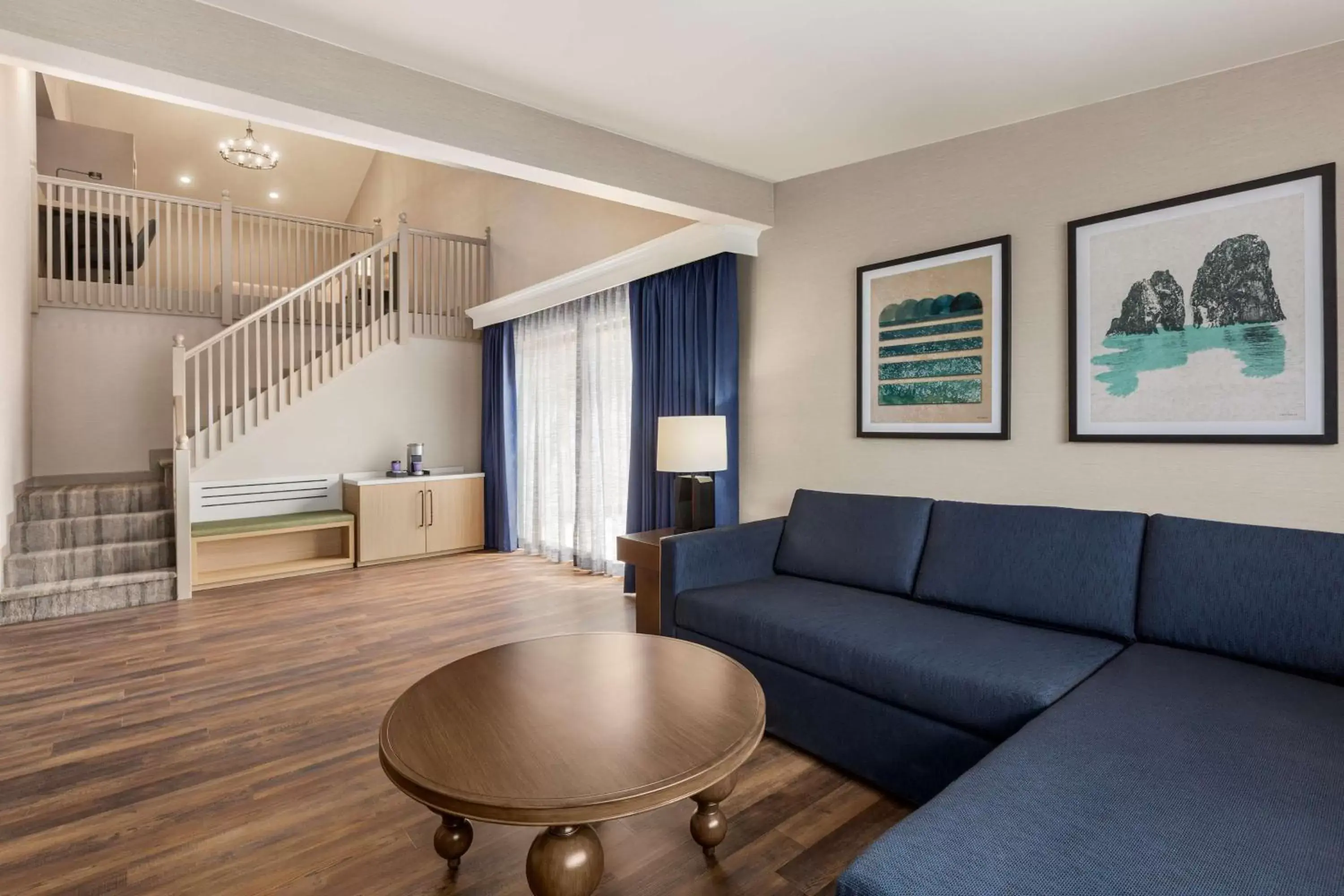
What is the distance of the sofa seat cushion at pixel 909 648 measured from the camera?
6.10 ft

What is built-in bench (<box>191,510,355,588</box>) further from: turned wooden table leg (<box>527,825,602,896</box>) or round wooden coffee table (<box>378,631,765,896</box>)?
turned wooden table leg (<box>527,825,602,896</box>)

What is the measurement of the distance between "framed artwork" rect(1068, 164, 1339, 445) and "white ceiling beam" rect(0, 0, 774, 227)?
1.91 m

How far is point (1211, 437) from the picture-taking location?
7.76 feet

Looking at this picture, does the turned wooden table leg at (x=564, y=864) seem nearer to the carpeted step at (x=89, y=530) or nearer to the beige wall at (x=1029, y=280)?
the beige wall at (x=1029, y=280)

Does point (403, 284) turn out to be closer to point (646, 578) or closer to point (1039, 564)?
point (646, 578)

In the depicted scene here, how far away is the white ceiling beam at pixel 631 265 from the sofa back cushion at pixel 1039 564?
1964 mm

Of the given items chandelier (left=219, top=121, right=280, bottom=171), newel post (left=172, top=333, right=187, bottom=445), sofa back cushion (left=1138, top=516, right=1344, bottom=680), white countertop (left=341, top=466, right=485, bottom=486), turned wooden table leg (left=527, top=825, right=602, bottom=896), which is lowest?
turned wooden table leg (left=527, top=825, right=602, bottom=896)

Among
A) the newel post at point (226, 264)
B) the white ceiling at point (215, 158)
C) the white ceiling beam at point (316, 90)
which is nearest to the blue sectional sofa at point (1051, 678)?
the white ceiling beam at point (316, 90)

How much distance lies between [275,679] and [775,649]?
2322 mm

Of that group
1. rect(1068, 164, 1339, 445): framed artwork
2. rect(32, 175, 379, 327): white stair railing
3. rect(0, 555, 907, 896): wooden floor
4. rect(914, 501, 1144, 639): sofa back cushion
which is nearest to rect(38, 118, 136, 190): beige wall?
rect(32, 175, 379, 327): white stair railing

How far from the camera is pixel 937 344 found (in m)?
3.12

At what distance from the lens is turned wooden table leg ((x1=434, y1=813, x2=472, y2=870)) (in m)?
1.72

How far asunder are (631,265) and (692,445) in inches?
65.5

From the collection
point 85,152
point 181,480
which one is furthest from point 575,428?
point 85,152
